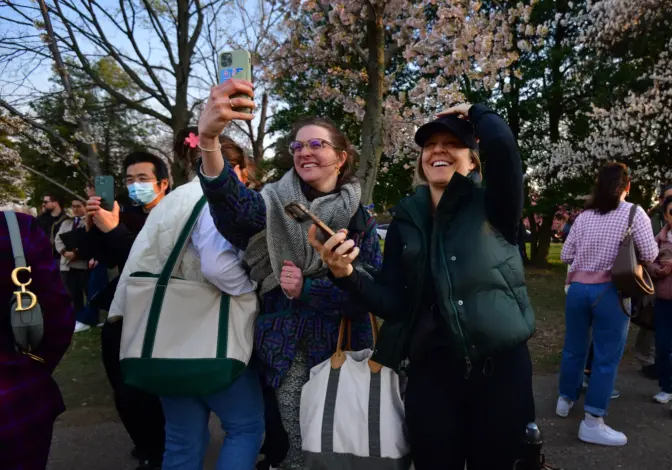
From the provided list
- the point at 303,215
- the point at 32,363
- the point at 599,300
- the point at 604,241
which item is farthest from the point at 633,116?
the point at 32,363

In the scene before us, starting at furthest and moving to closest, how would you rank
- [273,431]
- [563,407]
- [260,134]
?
[260,134] < [563,407] < [273,431]

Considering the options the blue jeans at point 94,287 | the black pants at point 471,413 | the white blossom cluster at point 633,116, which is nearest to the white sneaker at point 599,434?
the black pants at point 471,413

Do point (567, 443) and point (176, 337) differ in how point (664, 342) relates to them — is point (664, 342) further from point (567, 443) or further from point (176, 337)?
point (176, 337)

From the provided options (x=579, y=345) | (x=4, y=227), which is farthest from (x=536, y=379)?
(x=4, y=227)

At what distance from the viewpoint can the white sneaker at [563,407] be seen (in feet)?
13.1

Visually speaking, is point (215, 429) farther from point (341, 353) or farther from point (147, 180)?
point (341, 353)

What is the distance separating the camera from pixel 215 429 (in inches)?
152

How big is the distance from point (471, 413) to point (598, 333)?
7.82 feet

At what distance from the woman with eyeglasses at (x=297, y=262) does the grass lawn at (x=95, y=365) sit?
2671 mm

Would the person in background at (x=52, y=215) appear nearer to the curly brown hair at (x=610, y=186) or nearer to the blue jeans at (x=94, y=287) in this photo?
the blue jeans at (x=94, y=287)

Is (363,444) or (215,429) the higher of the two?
(363,444)

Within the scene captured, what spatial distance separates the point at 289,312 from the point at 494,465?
103cm

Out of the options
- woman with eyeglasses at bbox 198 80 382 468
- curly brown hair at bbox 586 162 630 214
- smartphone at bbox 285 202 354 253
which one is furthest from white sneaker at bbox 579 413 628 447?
smartphone at bbox 285 202 354 253

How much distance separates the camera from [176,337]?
195cm
